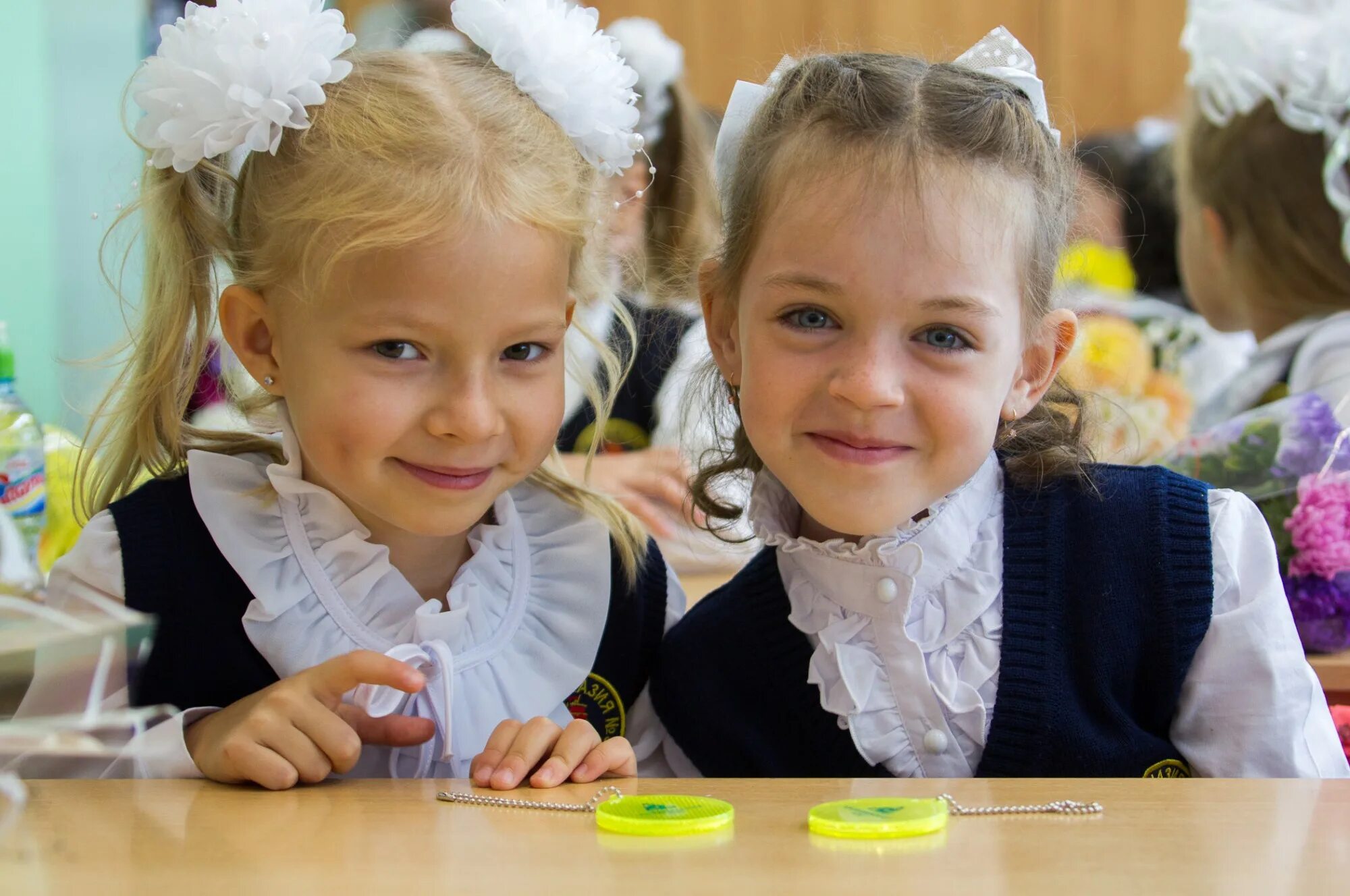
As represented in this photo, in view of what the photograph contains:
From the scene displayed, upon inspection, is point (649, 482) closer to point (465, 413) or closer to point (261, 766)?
point (465, 413)

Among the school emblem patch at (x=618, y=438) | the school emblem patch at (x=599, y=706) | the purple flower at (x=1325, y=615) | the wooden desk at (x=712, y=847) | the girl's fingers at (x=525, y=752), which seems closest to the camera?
the wooden desk at (x=712, y=847)

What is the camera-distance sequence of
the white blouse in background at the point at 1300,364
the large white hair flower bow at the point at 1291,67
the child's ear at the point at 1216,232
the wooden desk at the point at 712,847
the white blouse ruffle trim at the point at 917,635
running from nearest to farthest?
the wooden desk at the point at 712,847 → the white blouse ruffle trim at the point at 917,635 → the white blouse in background at the point at 1300,364 → the large white hair flower bow at the point at 1291,67 → the child's ear at the point at 1216,232

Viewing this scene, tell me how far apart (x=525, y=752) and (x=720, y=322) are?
0.43 metres

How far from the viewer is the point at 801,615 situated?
3.89 feet

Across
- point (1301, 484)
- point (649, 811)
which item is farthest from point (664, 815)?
point (1301, 484)

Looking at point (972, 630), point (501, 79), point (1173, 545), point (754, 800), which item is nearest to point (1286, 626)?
point (1173, 545)

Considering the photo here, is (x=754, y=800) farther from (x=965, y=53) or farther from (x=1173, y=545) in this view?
(x=965, y=53)

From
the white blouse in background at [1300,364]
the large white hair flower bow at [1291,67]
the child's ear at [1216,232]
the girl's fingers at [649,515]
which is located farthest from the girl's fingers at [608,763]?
the child's ear at [1216,232]

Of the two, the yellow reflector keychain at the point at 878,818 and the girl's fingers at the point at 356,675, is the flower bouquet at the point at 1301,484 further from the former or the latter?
the girl's fingers at the point at 356,675

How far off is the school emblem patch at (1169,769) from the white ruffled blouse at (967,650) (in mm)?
17

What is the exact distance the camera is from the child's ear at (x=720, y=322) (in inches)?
46.4

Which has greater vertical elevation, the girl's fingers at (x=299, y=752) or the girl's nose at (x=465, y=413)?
the girl's nose at (x=465, y=413)

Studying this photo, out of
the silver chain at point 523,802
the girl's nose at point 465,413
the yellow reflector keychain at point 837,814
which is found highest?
the girl's nose at point 465,413

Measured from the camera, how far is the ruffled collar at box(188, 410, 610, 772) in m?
1.15
